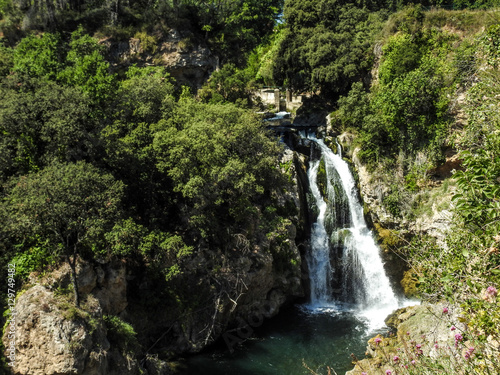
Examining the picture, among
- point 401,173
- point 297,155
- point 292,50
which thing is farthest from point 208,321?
point 292,50

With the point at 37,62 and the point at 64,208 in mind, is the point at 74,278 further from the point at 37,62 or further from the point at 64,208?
the point at 37,62

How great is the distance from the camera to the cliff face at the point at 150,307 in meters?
12.2

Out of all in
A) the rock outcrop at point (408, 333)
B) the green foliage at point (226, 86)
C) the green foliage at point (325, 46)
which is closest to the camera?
the rock outcrop at point (408, 333)

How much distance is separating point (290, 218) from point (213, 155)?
7606mm

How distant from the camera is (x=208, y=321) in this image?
17969mm

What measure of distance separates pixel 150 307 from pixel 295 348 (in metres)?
7.49

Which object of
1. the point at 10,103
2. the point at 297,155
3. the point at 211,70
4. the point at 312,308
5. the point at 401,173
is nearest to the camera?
the point at 10,103

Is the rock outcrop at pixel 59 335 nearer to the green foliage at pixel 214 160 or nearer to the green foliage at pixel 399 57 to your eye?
the green foliage at pixel 214 160

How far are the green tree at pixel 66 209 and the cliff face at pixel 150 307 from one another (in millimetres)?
989

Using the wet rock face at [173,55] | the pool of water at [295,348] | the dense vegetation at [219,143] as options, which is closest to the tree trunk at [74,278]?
the dense vegetation at [219,143]

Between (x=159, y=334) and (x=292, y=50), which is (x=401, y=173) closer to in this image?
(x=292, y=50)

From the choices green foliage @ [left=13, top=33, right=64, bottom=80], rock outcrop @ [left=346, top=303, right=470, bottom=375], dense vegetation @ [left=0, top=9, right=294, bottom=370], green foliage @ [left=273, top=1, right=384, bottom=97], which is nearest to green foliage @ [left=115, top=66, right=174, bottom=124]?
dense vegetation @ [left=0, top=9, right=294, bottom=370]

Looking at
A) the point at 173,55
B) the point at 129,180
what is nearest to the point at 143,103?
the point at 129,180

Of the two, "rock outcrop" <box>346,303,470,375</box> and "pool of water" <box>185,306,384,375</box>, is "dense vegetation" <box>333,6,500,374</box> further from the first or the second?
"pool of water" <box>185,306,384,375</box>
